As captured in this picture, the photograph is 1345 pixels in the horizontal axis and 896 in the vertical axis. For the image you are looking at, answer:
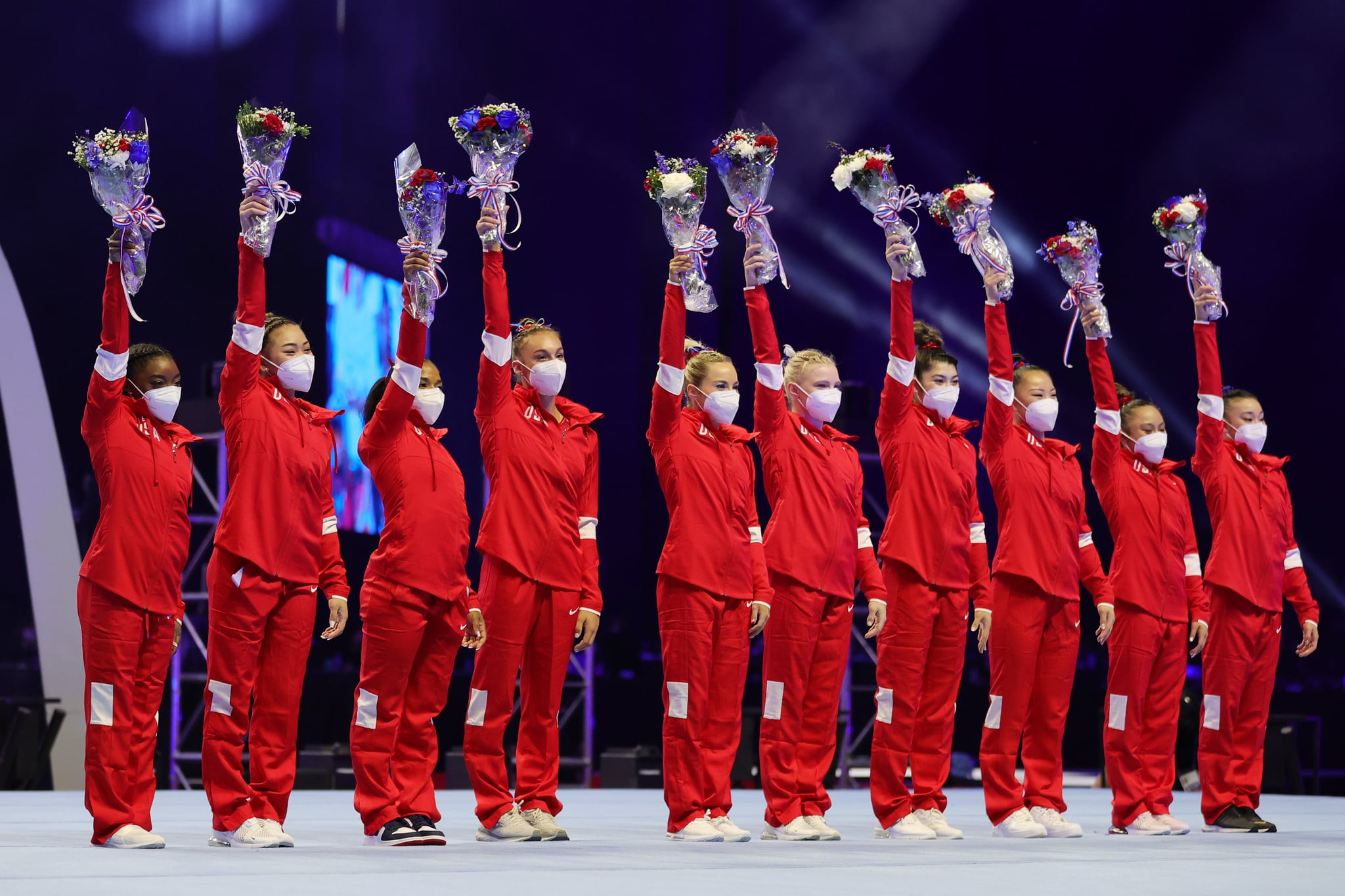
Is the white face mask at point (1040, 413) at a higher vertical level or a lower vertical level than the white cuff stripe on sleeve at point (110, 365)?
higher

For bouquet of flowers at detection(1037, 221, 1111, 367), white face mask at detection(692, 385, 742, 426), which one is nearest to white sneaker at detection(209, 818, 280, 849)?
white face mask at detection(692, 385, 742, 426)

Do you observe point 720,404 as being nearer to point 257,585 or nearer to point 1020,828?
point 257,585

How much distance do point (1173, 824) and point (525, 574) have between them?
2654 millimetres

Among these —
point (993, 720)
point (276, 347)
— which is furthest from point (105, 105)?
point (993, 720)

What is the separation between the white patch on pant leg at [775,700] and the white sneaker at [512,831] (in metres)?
0.87

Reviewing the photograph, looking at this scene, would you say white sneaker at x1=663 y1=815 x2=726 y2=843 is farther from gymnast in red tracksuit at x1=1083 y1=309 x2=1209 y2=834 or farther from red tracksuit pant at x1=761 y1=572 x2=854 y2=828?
gymnast in red tracksuit at x1=1083 y1=309 x2=1209 y2=834

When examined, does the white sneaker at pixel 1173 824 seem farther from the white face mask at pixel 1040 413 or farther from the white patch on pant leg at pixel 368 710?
the white patch on pant leg at pixel 368 710

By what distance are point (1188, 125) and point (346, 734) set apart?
7.71m

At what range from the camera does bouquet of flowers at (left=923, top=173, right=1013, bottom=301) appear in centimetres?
545

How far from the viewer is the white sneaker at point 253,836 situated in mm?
4195

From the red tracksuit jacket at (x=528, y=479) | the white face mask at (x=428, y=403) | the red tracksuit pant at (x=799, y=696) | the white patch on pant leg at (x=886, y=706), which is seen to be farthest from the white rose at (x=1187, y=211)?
the white face mask at (x=428, y=403)

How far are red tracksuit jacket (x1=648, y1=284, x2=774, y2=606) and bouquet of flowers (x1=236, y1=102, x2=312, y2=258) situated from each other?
4.21 ft

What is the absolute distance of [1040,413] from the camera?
18.4ft

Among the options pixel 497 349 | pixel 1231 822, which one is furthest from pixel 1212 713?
pixel 497 349
